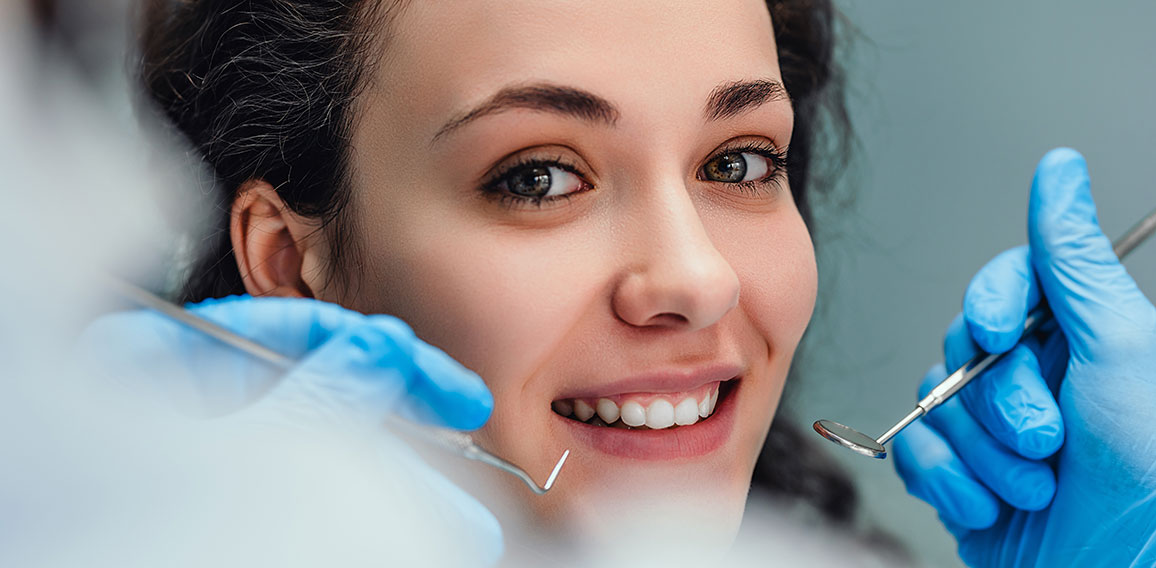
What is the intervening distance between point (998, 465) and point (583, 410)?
0.64 m

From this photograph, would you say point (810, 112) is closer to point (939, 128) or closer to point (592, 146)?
point (939, 128)

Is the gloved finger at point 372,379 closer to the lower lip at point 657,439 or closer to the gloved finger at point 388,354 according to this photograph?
the gloved finger at point 388,354

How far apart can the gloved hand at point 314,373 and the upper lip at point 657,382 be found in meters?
0.15

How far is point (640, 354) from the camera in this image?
120 cm

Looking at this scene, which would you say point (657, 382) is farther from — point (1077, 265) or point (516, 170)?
point (1077, 265)

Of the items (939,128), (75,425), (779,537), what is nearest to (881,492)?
(779,537)

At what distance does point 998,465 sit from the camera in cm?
150

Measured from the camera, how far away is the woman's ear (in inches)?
52.6

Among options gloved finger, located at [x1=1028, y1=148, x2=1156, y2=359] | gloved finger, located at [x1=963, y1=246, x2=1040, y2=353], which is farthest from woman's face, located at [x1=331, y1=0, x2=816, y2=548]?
gloved finger, located at [x1=1028, y1=148, x2=1156, y2=359]

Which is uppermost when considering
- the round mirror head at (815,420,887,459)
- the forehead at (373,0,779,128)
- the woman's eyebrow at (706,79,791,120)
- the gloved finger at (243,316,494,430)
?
the forehead at (373,0,779,128)

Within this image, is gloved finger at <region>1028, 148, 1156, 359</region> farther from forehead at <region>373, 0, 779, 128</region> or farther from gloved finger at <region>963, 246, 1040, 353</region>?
forehead at <region>373, 0, 779, 128</region>

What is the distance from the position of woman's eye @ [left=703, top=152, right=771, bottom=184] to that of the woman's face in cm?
4

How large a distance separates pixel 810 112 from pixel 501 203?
2.60 feet

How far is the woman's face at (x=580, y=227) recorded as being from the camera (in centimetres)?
116
